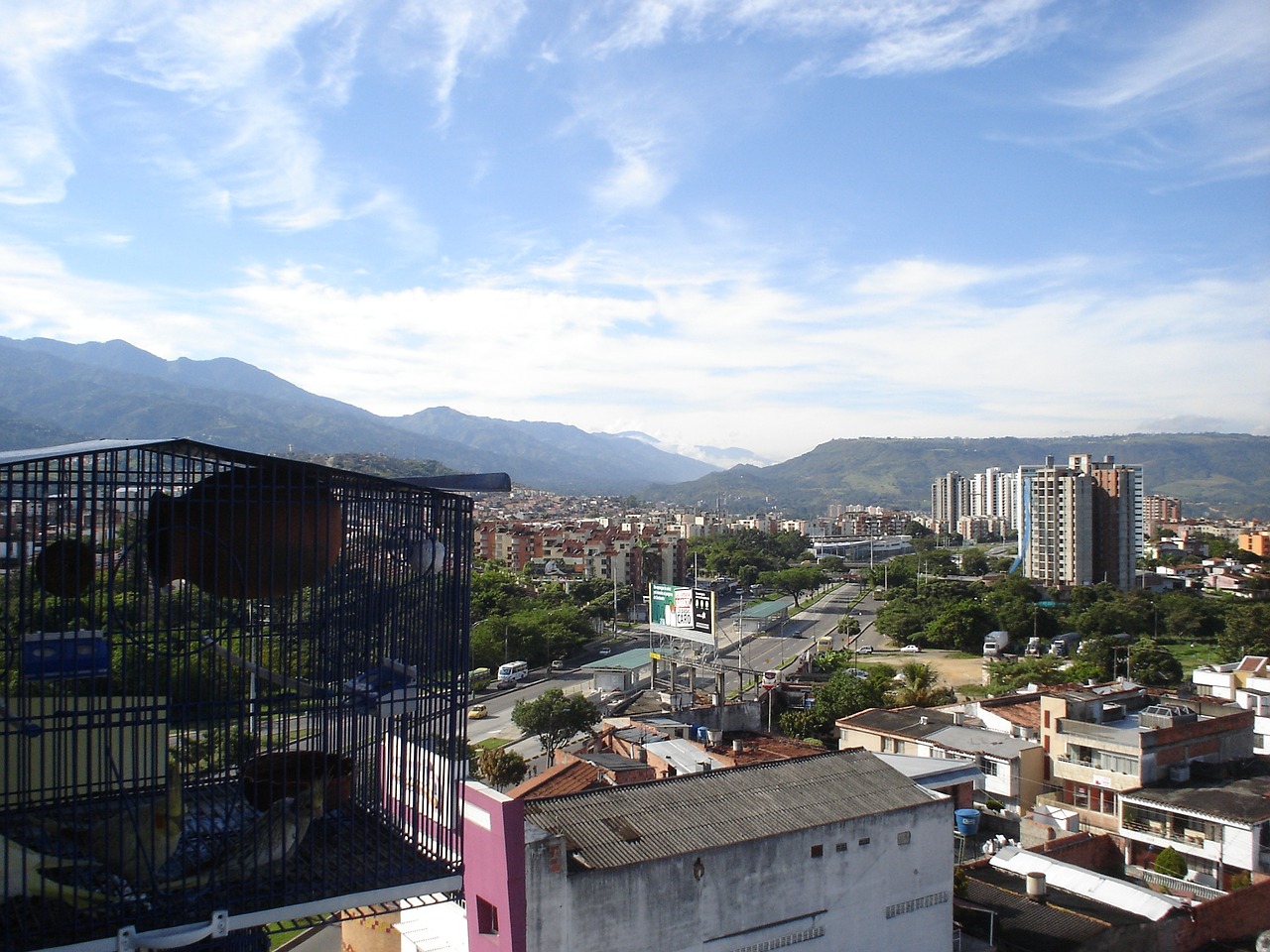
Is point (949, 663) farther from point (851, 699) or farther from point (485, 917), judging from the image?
point (485, 917)

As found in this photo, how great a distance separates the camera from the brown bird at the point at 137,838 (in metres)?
3.14

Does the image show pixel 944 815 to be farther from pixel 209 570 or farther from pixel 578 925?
pixel 209 570

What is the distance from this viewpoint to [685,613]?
68.6 feet

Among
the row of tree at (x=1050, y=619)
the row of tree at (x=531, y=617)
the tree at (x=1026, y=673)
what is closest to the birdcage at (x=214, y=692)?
the row of tree at (x=531, y=617)

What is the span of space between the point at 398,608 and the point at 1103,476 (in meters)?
53.3

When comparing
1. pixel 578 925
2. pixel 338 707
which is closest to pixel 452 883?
pixel 338 707

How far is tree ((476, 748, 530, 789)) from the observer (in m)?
14.0

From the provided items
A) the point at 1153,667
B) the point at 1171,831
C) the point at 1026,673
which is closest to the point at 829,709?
the point at 1171,831

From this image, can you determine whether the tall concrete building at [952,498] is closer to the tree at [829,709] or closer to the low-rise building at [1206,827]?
the tree at [829,709]

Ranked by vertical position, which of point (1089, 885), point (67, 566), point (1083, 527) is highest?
point (67, 566)

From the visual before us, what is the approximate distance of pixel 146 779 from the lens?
128 inches

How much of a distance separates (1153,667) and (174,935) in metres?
26.5

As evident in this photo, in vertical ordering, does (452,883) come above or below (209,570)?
below

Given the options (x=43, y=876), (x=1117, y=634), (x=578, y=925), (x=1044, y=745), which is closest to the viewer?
(x=43, y=876)
